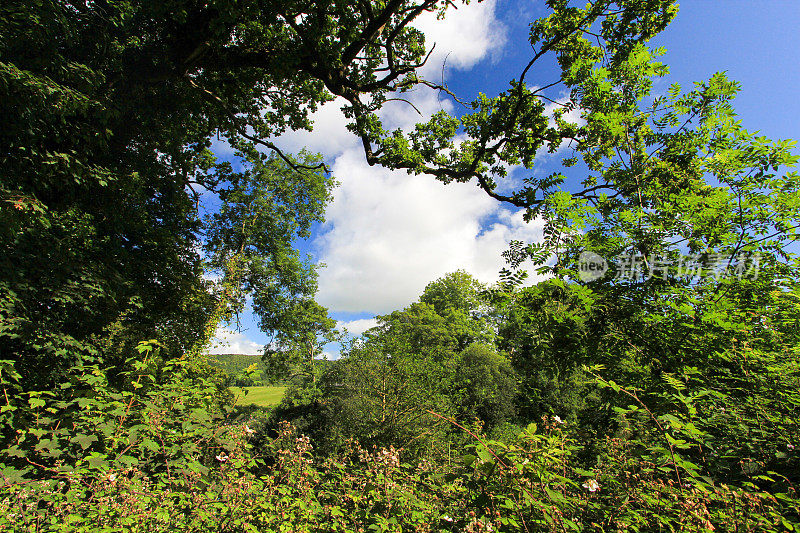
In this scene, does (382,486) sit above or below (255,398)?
above

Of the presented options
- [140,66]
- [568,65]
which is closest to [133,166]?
[140,66]

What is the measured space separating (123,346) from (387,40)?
806 cm

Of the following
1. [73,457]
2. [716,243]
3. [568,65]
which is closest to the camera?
[73,457]

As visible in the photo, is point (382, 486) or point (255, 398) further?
point (255, 398)

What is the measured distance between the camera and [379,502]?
2113 millimetres

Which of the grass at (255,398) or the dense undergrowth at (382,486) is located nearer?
the dense undergrowth at (382,486)

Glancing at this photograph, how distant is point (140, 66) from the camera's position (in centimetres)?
617

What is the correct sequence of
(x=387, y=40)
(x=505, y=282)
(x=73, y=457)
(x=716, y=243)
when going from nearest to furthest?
(x=73, y=457)
(x=716, y=243)
(x=505, y=282)
(x=387, y=40)

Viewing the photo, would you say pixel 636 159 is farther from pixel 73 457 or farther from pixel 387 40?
pixel 73 457

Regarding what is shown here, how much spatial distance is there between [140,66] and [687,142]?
9021mm

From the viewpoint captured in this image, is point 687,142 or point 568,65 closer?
point 687,142

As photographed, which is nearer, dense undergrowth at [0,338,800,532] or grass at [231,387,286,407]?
dense undergrowth at [0,338,800,532]

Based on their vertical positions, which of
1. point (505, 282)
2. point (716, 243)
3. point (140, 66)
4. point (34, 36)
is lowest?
point (505, 282)

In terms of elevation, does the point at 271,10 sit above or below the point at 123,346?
above
